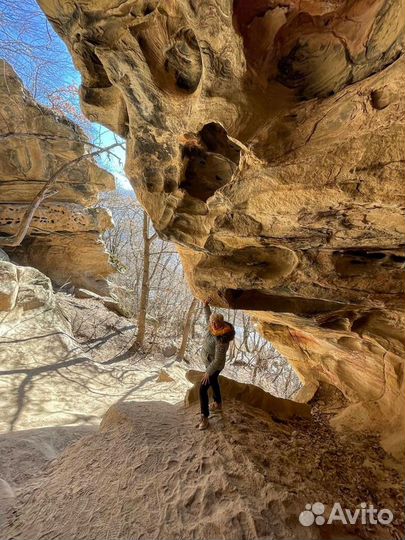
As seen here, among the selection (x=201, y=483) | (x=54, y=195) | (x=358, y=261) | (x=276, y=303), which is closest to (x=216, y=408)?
(x=201, y=483)

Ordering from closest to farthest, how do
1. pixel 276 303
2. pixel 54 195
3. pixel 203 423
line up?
1. pixel 203 423
2. pixel 276 303
3. pixel 54 195

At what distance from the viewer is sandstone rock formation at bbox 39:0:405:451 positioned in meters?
2.03

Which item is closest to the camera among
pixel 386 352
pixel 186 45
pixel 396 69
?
pixel 396 69

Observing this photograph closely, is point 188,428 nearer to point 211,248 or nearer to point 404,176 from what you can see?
point 211,248

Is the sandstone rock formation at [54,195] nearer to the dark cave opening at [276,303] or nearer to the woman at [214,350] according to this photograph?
the dark cave opening at [276,303]

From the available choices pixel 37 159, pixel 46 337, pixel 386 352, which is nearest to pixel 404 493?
pixel 386 352

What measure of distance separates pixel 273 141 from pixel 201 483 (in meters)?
3.28

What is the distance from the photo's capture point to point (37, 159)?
1127 centimetres

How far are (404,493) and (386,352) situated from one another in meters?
1.76

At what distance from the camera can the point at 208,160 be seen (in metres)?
3.54

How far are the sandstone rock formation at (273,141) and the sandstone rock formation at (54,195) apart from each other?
7046 millimetres

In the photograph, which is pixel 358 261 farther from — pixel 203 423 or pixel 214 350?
pixel 203 423

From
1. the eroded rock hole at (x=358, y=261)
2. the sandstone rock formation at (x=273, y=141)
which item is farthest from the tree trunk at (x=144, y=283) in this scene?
the eroded rock hole at (x=358, y=261)

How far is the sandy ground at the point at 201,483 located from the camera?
259 cm
